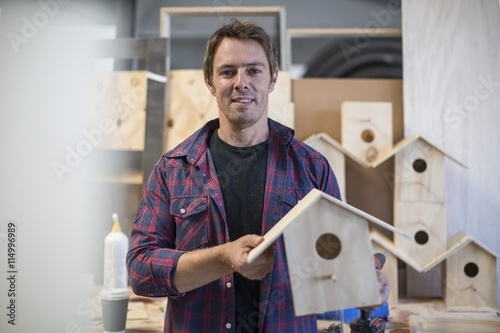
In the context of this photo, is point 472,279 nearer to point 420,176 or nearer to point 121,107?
point 420,176

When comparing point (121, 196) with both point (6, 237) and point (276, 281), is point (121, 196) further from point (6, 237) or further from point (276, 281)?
point (276, 281)

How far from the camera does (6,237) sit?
4.79ft

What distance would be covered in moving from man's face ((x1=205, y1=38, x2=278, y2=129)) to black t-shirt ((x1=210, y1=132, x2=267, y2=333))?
7cm

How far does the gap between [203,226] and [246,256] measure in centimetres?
28

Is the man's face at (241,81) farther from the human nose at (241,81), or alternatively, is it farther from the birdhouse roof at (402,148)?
the birdhouse roof at (402,148)

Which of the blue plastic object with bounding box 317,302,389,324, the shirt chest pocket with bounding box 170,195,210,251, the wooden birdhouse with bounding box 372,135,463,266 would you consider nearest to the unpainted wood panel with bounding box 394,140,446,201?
the wooden birdhouse with bounding box 372,135,463,266

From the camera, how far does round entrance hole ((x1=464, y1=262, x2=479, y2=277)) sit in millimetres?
1788

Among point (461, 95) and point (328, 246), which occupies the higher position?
point (461, 95)

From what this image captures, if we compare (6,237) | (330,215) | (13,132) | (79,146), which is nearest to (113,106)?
(79,146)

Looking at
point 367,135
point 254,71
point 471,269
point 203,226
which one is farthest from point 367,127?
point 203,226

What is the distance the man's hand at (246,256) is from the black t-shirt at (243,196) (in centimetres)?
20

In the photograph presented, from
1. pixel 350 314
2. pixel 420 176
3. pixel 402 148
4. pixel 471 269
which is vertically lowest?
pixel 350 314

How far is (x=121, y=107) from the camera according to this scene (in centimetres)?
197

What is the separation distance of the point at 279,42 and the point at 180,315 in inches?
52.5
